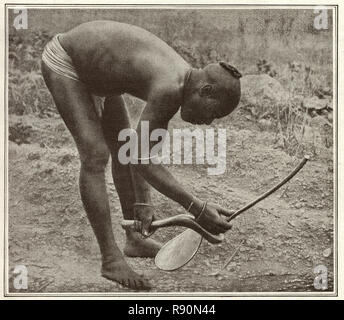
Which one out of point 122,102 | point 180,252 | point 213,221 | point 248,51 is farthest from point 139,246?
point 248,51

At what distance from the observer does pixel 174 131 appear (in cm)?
620

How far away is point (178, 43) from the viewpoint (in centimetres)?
623

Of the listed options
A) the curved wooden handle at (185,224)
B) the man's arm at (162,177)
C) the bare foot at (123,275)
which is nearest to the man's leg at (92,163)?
the bare foot at (123,275)

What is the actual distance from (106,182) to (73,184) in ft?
0.89

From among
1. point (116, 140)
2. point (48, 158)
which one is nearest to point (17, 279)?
point (48, 158)

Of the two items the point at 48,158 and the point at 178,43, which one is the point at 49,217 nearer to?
the point at 48,158

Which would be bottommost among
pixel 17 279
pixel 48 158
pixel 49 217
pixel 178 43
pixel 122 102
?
pixel 17 279

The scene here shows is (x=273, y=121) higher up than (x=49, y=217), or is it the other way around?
(x=273, y=121)

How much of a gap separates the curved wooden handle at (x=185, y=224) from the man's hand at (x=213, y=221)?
0.12 feet

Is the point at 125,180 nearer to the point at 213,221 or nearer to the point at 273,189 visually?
the point at 213,221

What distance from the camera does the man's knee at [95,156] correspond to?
6.11 metres

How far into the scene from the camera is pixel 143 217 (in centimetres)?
619

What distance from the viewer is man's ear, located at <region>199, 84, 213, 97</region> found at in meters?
5.97

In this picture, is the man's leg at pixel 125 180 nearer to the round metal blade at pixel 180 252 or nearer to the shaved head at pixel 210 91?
the round metal blade at pixel 180 252
